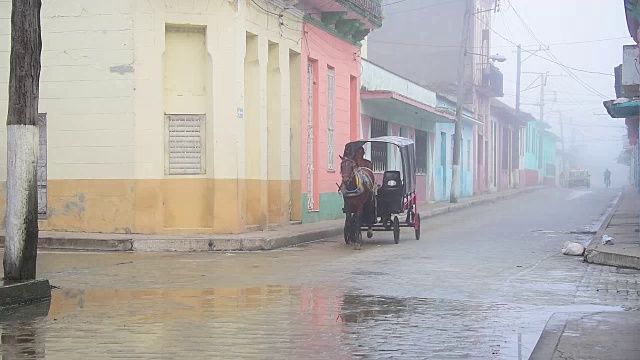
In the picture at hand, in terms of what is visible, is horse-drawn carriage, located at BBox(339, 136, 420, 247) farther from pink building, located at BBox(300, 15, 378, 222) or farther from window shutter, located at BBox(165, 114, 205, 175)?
pink building, located at BBox(300, 15, 378, 222)

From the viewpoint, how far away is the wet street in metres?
7.48

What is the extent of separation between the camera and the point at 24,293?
1009 cm

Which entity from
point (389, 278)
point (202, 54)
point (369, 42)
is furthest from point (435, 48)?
point (389, 278)

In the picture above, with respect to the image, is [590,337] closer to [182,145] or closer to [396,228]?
[396,228]

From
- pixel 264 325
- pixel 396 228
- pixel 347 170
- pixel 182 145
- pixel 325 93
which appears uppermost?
pixel 325 93

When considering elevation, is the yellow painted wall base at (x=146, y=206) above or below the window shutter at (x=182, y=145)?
below

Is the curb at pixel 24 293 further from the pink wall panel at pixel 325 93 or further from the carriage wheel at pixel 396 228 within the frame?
the pink wall panel at pixel 325 93

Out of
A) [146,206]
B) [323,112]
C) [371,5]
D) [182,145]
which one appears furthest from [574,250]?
[371,5]

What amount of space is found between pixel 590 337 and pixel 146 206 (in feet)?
39.6

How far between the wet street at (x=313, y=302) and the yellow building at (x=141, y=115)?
2.31m

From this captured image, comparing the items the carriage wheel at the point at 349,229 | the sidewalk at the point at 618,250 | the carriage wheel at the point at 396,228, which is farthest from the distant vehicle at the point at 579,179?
the carriage wheel at the point at 349,229

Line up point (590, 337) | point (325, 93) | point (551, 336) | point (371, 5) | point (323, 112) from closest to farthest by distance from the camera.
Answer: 1. point (590, 337)
2. point (551, 336)
3. point (323, 112)
4. point (325, 93)
5. point (371, 5)

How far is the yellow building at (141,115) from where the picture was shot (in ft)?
59.3

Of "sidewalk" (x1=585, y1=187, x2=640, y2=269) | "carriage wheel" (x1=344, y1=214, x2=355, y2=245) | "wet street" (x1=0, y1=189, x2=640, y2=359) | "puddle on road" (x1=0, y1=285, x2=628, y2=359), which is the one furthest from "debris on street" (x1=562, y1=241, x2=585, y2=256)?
"puddle on road" (x1=0, y1=285, x2=628, y2=359)
